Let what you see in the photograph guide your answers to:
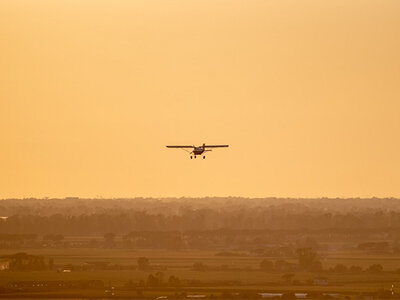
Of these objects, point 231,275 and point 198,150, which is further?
point 231,275

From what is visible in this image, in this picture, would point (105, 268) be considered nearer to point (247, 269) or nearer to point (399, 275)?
point (247, 269)

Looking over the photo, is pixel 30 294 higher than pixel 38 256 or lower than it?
lower

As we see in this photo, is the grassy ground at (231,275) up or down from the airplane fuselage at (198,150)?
down

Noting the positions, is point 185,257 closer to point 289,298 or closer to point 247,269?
point 247,269

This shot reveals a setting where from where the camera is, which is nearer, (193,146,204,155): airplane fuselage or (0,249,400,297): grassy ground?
(193,146,204,155): airplane fuselage

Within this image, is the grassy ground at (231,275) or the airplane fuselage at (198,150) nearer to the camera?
the airplane fuselage at (198,150)

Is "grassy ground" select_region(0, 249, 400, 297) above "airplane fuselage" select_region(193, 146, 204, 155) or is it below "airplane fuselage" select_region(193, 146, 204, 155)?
below

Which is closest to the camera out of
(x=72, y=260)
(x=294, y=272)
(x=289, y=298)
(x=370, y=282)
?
(x=289, y=298)

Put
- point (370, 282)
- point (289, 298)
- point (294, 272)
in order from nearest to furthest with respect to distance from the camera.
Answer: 1. point (289, 298)
2. point (370, 282)
3. point (294, 272)

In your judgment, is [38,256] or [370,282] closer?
[370,282]

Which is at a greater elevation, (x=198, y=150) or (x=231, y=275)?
(x=198, y=150)

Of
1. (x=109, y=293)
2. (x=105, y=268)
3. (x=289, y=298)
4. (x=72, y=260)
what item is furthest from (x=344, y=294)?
(x=72, y=260)
